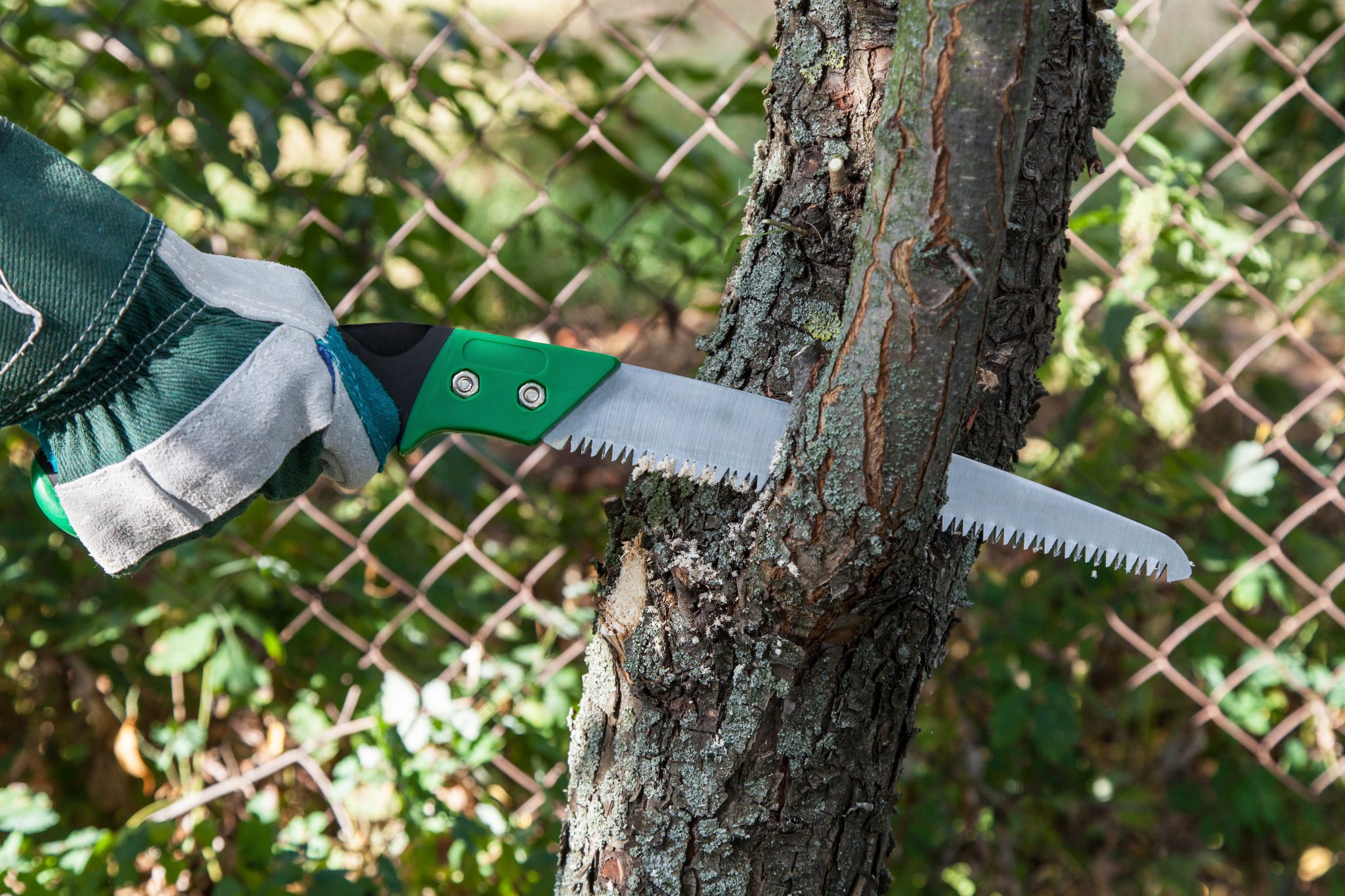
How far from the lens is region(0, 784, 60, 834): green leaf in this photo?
58.7 inches

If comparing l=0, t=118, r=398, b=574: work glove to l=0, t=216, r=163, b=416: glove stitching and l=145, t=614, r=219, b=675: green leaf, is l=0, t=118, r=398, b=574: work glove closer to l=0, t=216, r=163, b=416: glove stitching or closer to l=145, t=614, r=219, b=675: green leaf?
l=0, t=216, r=163, b=416: glove stitching

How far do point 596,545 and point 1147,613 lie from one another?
4.00 feet

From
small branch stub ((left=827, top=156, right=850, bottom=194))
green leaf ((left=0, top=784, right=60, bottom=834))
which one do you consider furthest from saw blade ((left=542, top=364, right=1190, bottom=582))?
green leaf ((left=0, top=784, right=60, bottom=834))

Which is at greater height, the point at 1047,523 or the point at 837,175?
the point at 837,175

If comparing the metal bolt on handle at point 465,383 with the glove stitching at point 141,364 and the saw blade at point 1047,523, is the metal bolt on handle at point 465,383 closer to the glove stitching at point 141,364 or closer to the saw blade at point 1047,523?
the glove stitching at point 141,364

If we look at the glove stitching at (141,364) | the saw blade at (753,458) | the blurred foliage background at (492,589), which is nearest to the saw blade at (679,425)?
the saw blade at (753,458)

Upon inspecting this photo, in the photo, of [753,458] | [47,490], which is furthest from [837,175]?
[47,490]

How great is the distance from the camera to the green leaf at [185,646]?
1701 mm

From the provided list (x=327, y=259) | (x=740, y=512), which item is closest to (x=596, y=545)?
(x=327, y=259)

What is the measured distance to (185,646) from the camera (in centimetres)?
171

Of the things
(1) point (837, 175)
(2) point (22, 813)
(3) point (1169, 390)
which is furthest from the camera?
(3) point (1169, 390)

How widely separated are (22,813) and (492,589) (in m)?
0.85

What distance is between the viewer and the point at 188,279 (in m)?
0.85

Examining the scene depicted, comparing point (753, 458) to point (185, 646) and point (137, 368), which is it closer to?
point (137, 368)
